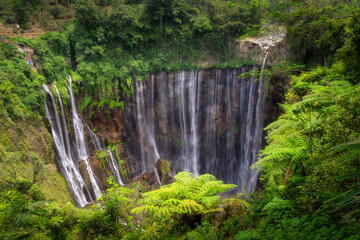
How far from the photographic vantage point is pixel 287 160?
173 inches

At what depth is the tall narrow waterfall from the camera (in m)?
17.7

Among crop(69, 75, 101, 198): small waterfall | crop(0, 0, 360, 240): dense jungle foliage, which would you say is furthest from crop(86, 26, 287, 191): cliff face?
crop(69, 75, 101, 198): small waterfall

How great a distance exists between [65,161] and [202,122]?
37.2ft

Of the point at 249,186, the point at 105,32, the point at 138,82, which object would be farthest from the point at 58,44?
the point at 249,186

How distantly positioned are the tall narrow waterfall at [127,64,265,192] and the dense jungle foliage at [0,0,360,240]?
5.07ft

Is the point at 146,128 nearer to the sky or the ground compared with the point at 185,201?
nearer to the ground

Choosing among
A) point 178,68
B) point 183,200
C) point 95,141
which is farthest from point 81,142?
point 183,200

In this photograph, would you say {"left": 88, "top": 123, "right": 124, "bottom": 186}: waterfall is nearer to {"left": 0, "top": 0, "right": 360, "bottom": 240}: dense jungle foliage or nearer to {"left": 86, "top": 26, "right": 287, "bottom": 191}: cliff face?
{"left": 86, "top": 26, "right": 287, "bottom": 191}: cliff face

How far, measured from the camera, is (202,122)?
19.2m

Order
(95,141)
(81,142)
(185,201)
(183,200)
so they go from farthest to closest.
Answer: (95,141)
(81,142)
(183,200)
(185,201)

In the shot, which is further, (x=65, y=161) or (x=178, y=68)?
(x=178, y=68)

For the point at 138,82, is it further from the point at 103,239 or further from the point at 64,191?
the point at 103,239

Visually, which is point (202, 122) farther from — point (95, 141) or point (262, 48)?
point (95, 141)

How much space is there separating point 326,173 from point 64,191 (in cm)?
1023
